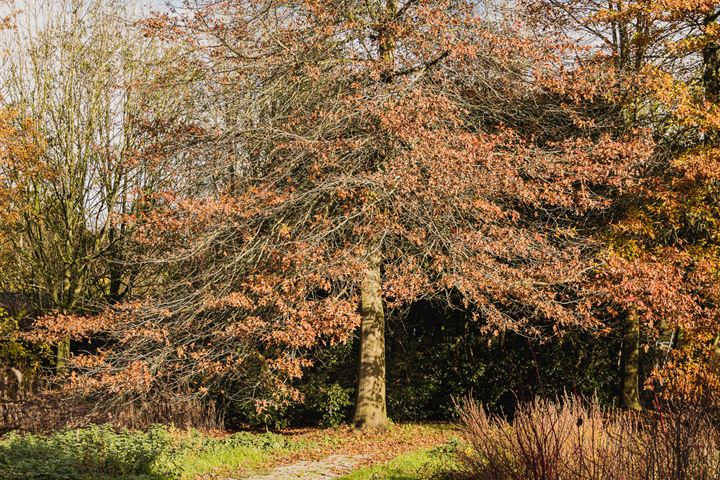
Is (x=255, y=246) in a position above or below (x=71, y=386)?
above

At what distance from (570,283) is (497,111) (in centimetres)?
324

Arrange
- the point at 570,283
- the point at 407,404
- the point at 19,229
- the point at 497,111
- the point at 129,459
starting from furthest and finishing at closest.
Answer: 1. the point at 19,229
2. the point at 407,404
3. the point at 497,111
4. the point at 570,283
5. the point at 129,459

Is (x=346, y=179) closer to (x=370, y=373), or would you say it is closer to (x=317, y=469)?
(x=317, y=469)

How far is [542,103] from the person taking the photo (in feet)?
41.9

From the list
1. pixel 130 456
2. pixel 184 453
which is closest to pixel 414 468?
pixel 184 453

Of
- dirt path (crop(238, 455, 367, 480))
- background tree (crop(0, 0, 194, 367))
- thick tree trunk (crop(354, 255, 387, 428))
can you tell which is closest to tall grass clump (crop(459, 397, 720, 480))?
dirt path (crop(238, 455, 367, 480))

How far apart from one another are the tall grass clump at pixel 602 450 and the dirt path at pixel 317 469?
252 cm

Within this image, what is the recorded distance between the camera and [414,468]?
8102 mm

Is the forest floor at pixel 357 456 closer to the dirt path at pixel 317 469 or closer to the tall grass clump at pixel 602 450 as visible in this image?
the dirt path at pixel 317 469

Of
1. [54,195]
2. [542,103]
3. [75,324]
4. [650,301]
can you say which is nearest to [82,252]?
[54,195]

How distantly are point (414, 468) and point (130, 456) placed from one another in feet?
11.1

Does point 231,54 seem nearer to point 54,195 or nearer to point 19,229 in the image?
point 54,195

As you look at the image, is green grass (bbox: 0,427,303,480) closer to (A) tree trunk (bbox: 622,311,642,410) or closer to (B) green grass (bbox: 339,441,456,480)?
(B) green grass (bbox: 339,441,456,480)

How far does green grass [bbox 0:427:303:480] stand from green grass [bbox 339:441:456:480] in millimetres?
1765
